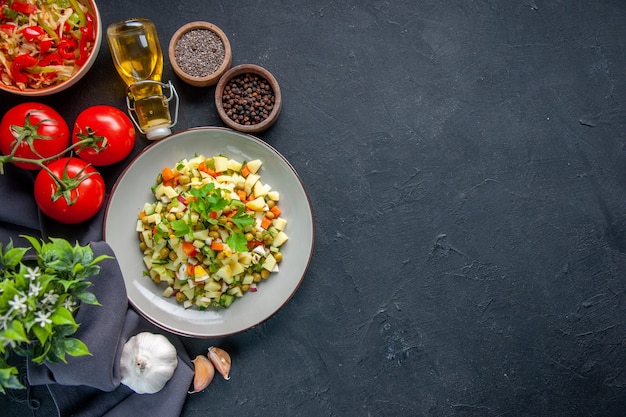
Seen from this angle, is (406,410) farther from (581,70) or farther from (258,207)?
(581,70)

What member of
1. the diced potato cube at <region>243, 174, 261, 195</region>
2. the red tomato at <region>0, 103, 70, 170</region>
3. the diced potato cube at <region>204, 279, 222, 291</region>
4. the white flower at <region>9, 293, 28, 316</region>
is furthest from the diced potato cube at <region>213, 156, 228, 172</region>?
the white flower at <region>9, 293, 28, 316</region>

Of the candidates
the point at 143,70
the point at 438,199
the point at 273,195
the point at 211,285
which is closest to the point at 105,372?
the point at 211,285

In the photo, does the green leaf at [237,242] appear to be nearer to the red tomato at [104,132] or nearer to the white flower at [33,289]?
the red tomato at [104,132]

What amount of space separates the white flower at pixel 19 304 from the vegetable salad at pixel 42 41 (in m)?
1.06

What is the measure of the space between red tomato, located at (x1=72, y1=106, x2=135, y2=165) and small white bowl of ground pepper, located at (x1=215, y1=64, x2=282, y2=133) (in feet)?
1.33

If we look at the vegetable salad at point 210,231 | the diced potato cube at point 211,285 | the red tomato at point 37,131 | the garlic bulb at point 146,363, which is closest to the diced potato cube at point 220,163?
the vegetable salad at point 210,231

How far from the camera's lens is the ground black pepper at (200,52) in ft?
A: 8.37

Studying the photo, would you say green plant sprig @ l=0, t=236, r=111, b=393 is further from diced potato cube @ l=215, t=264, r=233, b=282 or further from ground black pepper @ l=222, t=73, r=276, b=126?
ground black pepper @ l=222, t=73, r=276, b=126

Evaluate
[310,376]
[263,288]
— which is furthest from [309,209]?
[310,376]

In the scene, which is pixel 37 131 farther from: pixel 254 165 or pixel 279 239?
pixel 279 239

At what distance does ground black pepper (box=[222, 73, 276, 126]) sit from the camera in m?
2.54

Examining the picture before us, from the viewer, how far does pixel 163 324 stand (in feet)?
8.15

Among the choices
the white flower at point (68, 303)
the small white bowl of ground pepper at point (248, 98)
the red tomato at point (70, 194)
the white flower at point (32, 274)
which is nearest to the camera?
the white flower at point (32, 274)

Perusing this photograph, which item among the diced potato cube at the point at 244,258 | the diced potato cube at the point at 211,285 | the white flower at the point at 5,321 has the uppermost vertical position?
the white flower at the point at 5,321
